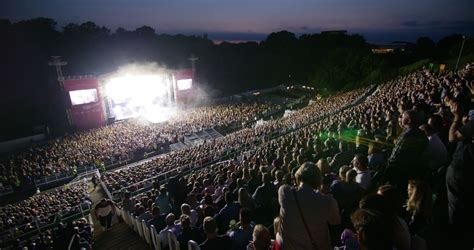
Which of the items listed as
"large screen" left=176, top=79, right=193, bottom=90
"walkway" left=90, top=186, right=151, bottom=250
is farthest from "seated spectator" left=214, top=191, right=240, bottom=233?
"large screen" left=176, top=79, right=193, bottom=90

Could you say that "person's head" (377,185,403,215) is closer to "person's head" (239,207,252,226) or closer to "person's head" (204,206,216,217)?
"person's head" (239,207,252,226)

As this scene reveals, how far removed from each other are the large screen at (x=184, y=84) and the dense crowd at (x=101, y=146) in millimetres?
12149

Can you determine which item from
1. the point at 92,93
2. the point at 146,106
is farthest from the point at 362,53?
the point at 92,93

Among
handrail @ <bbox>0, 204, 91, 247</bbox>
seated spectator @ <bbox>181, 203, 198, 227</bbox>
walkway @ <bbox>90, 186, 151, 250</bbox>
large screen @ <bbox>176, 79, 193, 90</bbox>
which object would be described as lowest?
large screen @ <bbox>176, 79, 193, 90</bbox>

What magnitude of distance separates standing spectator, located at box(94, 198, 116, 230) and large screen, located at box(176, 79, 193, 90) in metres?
36.2

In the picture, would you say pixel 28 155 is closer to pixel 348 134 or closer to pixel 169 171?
pixel 169 171

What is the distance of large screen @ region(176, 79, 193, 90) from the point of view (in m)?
44.1

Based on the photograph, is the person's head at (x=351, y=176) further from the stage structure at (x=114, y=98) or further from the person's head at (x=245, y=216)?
the stage structure at (x=114, y=98)

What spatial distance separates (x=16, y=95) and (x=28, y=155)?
2629 centimetres

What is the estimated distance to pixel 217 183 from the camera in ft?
28.7

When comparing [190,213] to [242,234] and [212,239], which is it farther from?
[242,234]

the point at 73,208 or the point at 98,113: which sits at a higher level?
the point at 73,208

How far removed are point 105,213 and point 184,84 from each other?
37.1 metres

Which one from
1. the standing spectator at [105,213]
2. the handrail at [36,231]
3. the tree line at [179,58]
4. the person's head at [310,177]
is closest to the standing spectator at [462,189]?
the person's head at [310,177]
